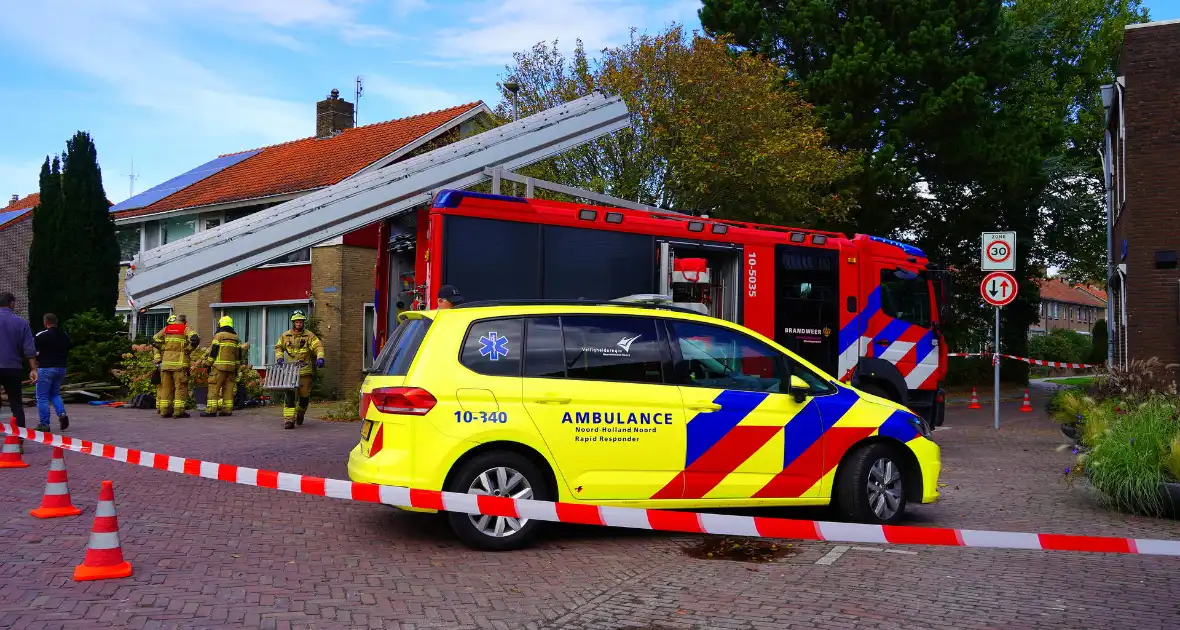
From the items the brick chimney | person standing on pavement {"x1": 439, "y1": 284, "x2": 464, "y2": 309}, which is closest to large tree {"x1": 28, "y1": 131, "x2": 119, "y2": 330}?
the brick chimney

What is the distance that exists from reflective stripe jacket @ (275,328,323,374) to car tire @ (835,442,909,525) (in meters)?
9.31

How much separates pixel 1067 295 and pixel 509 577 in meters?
94.7

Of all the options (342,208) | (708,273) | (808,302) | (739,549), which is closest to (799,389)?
(739,549)

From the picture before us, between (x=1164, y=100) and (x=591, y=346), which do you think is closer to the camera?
(x=591, y=346)

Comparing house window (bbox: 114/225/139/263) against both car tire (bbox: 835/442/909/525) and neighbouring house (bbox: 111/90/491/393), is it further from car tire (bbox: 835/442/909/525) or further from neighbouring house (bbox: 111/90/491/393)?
car tire (bbox: 835/442/909/525)

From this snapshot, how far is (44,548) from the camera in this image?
6426mm

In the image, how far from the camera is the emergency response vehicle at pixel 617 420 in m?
6.38

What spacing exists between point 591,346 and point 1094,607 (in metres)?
3.43

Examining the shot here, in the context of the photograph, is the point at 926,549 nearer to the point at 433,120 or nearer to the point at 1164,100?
the point at 1164,100

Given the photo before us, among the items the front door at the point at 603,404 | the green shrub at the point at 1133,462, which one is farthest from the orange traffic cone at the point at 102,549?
the green shrub at the point at 1133,462

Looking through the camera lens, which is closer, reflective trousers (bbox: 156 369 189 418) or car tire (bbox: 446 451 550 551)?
car tire (bbox: 446 451 550 551)

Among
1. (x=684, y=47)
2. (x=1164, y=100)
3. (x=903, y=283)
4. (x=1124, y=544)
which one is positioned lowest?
(x=1124, y=544)

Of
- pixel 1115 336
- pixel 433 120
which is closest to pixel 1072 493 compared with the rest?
pixel 1115 336

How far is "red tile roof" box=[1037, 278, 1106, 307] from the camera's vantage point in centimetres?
8531
